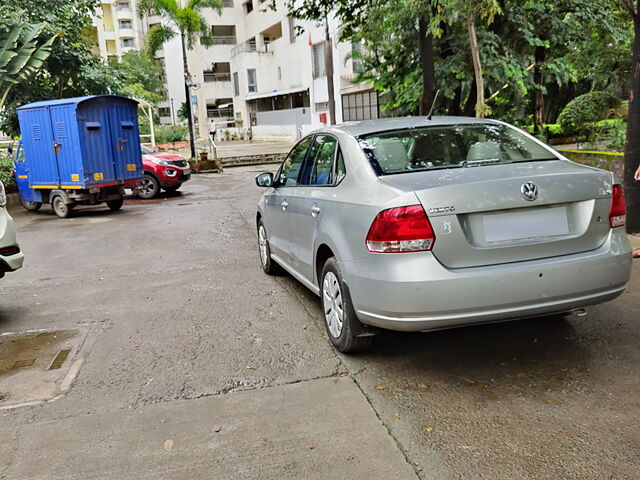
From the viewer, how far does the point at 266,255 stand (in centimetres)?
689

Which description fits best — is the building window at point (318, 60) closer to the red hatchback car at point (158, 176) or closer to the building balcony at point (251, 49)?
the building balcony at point (251, 49)

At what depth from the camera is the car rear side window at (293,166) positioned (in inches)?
222

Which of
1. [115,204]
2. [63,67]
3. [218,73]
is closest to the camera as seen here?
[115,204]

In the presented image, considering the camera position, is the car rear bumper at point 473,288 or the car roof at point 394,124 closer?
the car rear bumper at point 473,288

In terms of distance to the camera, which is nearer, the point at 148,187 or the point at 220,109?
the point at 148,187

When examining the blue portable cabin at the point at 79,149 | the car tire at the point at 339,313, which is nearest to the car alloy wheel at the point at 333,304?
the car tire at the point at 339,313

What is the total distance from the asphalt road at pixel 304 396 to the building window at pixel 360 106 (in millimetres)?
25487

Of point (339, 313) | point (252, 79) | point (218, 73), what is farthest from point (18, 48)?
point (218, 73)

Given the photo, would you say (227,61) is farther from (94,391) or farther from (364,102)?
(94,391)

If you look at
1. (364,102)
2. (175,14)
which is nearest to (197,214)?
(175,14)

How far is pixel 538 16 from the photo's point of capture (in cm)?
1206

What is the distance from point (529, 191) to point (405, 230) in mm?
780

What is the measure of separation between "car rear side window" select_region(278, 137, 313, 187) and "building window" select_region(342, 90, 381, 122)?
2468cm

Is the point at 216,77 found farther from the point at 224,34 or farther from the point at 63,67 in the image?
the point at 63,67
